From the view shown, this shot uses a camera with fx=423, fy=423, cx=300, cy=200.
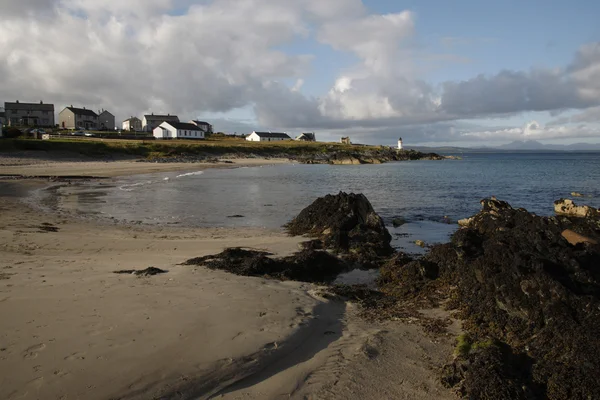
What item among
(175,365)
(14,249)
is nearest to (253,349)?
(175,365)

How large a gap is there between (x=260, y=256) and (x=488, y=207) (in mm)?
10111

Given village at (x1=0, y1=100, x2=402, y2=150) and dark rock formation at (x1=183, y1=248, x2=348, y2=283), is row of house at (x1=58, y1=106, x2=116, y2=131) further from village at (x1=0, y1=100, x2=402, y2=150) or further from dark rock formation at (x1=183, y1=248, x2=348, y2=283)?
dark rock formation at (x1=183, y1=248, x2=348, y2=283)

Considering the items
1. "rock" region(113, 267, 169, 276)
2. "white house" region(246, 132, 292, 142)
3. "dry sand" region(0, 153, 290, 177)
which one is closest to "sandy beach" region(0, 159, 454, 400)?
"rock" region(113, 267, 169, 276)

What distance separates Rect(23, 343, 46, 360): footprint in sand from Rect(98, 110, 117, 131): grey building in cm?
12338

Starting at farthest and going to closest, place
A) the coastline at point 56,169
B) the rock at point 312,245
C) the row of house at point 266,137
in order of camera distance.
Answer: the row of house at point 266,137 → the coastline at point 56,169 → the rock at point 312,245

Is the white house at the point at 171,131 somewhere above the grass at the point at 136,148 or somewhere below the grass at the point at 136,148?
above

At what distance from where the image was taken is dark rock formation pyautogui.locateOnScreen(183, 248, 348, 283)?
9.54 metres

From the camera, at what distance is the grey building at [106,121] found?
381 feet

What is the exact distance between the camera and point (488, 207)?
16.0 meters

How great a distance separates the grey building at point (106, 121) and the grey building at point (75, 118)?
23.0ft

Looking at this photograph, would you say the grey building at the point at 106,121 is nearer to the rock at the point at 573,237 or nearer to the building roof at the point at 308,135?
the building roof at the point at 308,135

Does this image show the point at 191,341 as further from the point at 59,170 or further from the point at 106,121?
the point at 106,121

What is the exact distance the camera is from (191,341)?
18.5ft

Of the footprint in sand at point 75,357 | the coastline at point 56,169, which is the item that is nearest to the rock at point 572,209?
the footprint in sand at point 75,357
